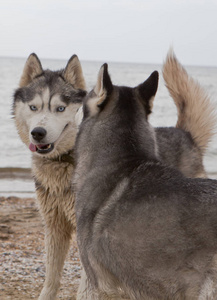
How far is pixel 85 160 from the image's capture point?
127 inches

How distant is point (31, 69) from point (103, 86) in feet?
6.77

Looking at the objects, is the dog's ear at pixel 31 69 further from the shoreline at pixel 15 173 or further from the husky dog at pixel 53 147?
the shoreline at pixel 15 173

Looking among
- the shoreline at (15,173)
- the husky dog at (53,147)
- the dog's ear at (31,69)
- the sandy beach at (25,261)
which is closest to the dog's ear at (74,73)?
the husky dog at (53,147)

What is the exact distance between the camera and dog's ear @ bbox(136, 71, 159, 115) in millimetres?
3180

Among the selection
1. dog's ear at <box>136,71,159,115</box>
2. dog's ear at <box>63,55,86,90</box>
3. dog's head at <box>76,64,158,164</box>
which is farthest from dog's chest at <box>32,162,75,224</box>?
dog's ear at <box>136,71,159,115</box>

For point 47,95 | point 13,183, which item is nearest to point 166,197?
point 47,95

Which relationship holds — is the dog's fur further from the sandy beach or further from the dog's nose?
the sandy beach

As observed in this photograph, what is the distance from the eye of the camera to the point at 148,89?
3.18 meters

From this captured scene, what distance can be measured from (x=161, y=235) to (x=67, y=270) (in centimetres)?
308

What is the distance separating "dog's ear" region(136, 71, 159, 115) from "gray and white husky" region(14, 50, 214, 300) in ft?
4.13

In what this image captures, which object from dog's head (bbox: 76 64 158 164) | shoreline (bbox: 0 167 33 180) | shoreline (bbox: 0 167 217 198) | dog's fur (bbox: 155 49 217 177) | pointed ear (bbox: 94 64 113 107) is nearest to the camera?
pointed ear (bbox: 94 64 113 107)

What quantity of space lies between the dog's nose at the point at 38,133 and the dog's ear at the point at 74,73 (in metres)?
0.70

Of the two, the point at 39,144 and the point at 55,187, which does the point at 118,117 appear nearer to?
the point at 39,144

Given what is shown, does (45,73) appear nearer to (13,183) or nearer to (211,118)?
(211,118)
